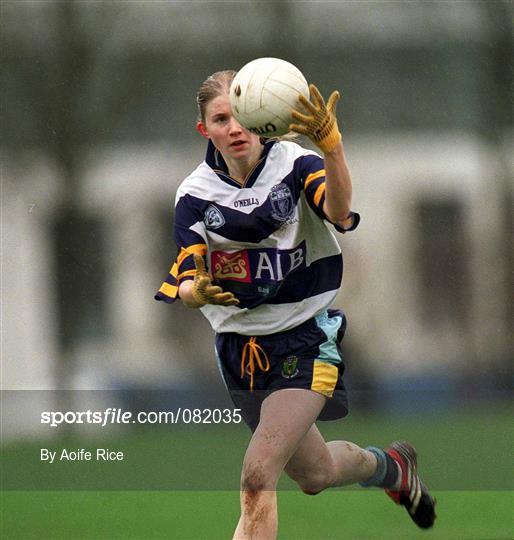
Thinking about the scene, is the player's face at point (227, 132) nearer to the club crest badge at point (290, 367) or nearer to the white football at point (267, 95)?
the white football at point (267, 95)

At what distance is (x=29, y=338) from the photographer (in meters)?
6.67

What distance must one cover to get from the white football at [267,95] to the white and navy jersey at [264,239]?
0.36 meters

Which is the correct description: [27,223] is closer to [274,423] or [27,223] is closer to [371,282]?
[371,282]

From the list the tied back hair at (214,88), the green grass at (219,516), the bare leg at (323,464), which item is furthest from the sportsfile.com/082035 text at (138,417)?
the tied back hair at (214,88)

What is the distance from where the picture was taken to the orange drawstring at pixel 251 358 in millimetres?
3863

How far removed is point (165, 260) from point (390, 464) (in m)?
2.60

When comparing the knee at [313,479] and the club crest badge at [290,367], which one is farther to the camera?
the knee at [313,479]

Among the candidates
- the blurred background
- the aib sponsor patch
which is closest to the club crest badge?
the aib sponsor patch

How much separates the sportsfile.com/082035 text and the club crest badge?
1865 mm

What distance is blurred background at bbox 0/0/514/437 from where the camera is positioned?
6.08 metres

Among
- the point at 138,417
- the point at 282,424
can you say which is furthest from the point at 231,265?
the point at 138,417

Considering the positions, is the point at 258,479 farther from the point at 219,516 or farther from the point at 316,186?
the point at 219,516

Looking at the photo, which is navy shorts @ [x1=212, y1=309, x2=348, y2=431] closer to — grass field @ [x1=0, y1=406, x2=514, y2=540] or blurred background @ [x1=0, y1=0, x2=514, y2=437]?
grass field @ [x1=0, y1=406, x2=514, y2=540]

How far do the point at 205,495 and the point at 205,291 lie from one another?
7.20 ft
